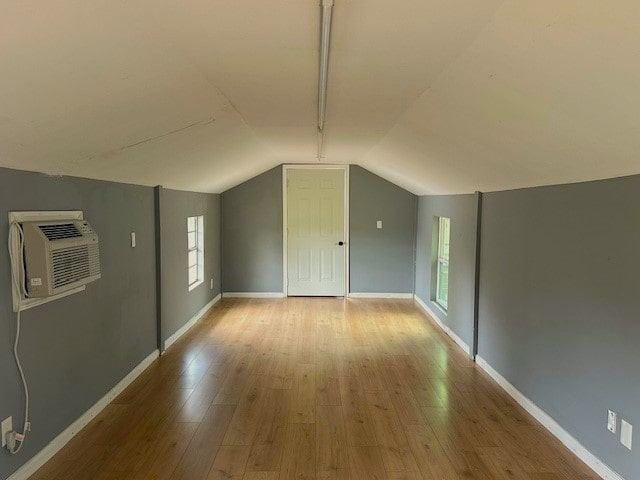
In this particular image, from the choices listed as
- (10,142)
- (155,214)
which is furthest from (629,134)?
(155,214)

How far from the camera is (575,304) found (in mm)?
2633

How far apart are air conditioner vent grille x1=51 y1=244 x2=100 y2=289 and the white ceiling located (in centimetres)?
47

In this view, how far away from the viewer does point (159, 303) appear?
431 centimetres

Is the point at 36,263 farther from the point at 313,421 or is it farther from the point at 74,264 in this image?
the point at 313,421

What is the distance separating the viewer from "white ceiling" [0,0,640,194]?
1408 millimetres

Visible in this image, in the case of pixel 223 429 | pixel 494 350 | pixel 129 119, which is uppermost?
pixel 129 119

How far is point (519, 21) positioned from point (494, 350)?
2.99m

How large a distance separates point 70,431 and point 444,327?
395 cm

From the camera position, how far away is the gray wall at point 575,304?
219 cm

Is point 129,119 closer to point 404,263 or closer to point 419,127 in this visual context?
point 419,127

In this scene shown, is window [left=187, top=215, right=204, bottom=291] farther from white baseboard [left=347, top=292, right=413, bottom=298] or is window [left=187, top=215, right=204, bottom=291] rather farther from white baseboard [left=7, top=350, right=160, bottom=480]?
white baseboard [left=347, top=292, right=413, bottom=298]

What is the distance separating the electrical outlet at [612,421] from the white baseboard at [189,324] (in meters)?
3.75

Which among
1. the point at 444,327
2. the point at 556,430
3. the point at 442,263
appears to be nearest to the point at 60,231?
the point at 556,430

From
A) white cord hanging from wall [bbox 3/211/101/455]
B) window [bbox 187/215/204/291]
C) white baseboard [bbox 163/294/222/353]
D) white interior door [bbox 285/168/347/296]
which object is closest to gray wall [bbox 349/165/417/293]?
white interior door [bbox 285/168/347/296]
